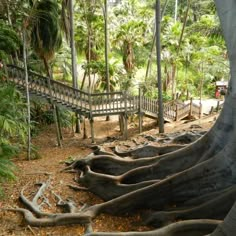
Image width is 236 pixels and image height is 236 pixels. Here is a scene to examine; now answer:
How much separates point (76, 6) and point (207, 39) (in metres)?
11.2

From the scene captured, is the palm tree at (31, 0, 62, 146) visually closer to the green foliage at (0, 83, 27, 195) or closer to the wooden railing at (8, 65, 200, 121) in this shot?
the wooden railing at (8, 65, 200, 121)

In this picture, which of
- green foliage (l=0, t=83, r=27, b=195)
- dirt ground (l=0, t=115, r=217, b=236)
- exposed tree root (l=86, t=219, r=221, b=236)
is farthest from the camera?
green foliage (l=0, t=83, r=27, b=195)

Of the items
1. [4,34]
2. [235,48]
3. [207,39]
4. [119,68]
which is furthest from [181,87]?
[235,48]

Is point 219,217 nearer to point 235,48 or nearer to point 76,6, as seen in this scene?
point 235,48

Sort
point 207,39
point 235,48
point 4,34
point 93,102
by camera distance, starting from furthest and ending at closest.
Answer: point 207,39, point 93,102, point 4,34, point 235,48

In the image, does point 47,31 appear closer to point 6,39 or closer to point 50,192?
point 6,39

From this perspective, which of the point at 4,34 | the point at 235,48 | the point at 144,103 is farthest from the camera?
the point at 144,103

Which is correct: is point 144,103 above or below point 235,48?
below

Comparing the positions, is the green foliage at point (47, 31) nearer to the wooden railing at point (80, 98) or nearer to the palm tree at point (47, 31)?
the palm tree at point (47, 31)

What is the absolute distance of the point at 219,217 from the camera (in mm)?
5211

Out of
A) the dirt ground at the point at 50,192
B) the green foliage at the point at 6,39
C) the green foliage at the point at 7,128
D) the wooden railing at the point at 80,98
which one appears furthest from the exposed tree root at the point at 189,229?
the wooden railing at the point at 80,98

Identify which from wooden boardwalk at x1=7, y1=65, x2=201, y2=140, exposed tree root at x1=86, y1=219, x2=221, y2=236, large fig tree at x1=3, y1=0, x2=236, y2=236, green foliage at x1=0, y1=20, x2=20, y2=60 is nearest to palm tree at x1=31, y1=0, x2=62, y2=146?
wooden boardwalk at x1=7, y1=65, x2=201, y2=140

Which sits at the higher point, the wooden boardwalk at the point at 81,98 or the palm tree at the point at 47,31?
the palm tree at the point at 47,31

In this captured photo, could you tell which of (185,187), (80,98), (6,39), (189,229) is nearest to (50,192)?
(185,187)
